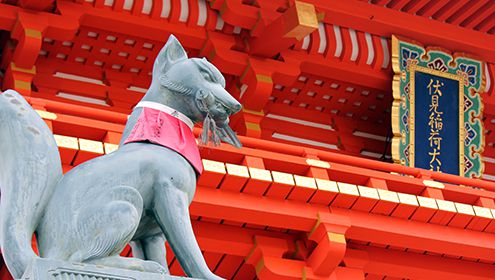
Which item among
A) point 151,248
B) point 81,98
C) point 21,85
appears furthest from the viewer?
point 81,98

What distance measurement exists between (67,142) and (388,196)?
2591 millimetres

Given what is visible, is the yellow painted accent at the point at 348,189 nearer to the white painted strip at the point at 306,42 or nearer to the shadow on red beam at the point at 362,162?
the shadow on red beam at the point at 362,162

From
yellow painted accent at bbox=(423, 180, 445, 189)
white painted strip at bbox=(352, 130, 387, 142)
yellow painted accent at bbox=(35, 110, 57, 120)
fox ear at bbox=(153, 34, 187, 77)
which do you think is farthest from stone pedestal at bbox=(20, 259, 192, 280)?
white painted strip at bbox=(352, 130, 387, 142)

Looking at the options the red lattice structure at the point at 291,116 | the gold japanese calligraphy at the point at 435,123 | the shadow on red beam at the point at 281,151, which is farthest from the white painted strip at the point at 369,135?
the shadow on red beam at the point at 281,151

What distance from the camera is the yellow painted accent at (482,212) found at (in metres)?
10.9

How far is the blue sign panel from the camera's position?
1234cm

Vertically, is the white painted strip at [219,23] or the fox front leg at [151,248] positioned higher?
the white painted strip at [219,23]

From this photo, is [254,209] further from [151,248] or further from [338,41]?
[151,248]

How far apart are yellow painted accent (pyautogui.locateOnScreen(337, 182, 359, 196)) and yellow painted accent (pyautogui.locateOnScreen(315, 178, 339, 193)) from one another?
39 mm

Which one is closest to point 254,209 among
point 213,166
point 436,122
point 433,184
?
point 213,166

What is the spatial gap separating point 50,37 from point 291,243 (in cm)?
258

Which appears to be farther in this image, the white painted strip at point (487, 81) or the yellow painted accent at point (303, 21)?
the white painted strip at point (487, 81)

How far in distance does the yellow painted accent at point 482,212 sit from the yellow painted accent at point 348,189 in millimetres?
1078

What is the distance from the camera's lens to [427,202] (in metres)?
10.7
